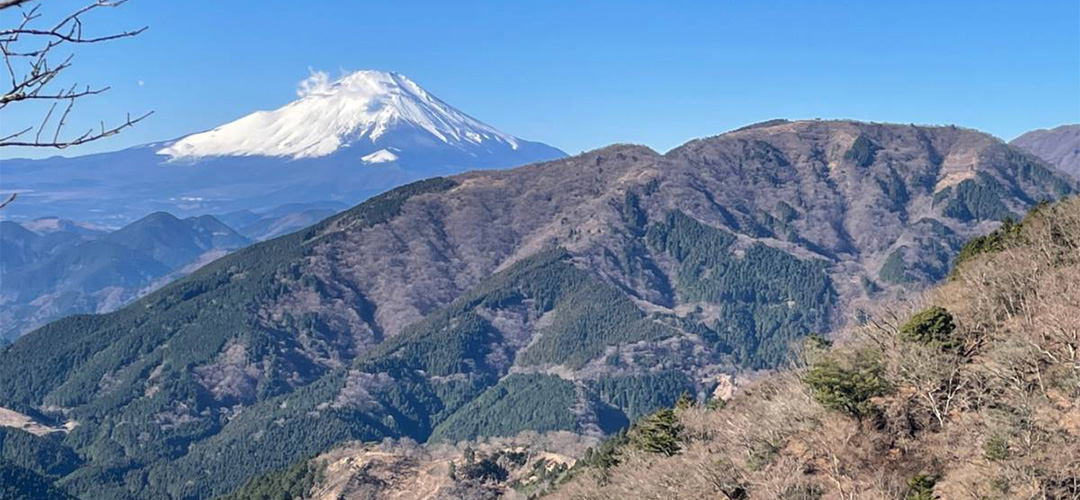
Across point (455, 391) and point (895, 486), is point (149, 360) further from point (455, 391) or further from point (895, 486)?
point (895, 486)

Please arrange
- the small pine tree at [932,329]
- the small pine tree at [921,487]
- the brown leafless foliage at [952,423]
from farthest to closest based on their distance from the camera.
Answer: the small pine tree at [932,329] → the small pine tree at [921,487] → the brown leafless foliage at [952,423]

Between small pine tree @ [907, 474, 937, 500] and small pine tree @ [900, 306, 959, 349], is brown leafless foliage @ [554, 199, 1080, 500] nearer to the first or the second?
small pine tree @ [907, 474, 937, 500]

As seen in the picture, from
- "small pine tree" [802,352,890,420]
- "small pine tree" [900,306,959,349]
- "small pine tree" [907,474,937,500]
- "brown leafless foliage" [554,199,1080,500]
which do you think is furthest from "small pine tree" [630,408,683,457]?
"small pine tree" [907,474,937,500]

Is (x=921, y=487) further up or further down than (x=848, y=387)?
further down

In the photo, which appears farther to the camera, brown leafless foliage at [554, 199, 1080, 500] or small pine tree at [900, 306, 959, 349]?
small pine tree at [900, 306, 959, 349]

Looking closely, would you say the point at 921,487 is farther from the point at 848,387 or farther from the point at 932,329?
the point at 932,329

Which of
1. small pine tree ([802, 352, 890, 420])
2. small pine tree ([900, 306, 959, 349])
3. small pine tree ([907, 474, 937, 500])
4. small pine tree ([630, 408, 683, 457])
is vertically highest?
small pine tree ([900, 306, 959, 349])

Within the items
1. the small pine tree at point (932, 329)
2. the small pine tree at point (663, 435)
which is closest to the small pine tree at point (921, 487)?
the small pine tree at point (932, 329)

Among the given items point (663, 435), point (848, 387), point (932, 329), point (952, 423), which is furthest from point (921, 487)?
point (663, 435)

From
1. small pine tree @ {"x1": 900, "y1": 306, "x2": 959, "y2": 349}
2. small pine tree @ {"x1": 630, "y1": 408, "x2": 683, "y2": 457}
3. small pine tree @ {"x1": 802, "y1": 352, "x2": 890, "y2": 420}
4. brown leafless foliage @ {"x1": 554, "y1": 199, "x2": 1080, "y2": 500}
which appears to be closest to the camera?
brown leafless foliage @ {"x1": 554, "y1": 199, "x2": 1080, "y2": 500}

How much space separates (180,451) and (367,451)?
7858 centimetres

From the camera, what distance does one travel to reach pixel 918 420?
39.1m

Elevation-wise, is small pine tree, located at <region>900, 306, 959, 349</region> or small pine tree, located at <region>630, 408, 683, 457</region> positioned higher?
small pine tree, located at <region>900, 306, 959, 349</region>

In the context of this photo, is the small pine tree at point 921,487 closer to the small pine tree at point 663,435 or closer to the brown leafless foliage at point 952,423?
→ the brown leafless foliage at point 952,423
